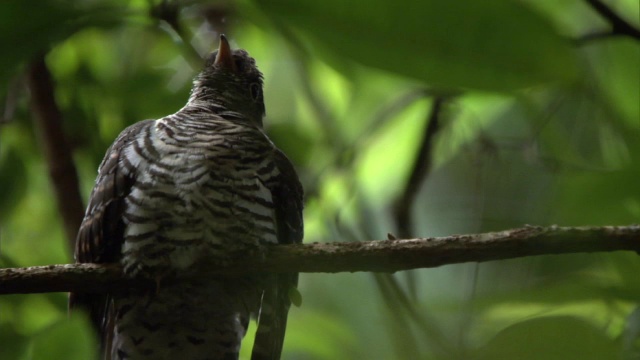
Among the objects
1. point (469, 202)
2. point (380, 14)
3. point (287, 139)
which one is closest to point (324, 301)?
point (469, 202)

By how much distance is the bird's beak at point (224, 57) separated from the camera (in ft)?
9.36

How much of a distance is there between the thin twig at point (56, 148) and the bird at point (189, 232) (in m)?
0.11

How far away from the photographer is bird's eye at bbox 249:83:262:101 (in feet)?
10.7

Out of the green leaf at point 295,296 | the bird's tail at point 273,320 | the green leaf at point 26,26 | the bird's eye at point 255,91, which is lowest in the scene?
the bird's tail at point 273,320

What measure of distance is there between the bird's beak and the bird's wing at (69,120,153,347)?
18.5 inches

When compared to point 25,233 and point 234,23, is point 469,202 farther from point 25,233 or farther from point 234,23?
point 25,233

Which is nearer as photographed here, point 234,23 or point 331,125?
point 331,125

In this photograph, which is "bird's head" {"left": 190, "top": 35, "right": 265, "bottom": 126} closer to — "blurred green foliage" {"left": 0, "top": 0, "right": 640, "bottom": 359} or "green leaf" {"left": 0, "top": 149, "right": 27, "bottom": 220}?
"blurred green foliage" {"left": 0, "top": 0, "right": 640, "bottom": 359}

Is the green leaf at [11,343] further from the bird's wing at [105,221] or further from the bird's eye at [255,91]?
the bird's eye at [255,91]

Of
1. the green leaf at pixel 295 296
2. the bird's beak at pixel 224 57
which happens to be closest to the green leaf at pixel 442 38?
the green leaf at pixel 295 296

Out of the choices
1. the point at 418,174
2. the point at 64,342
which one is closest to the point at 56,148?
the point at 418,174

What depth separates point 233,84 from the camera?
321cm

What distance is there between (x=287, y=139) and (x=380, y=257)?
1.01 meters

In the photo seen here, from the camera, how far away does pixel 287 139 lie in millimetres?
2701
